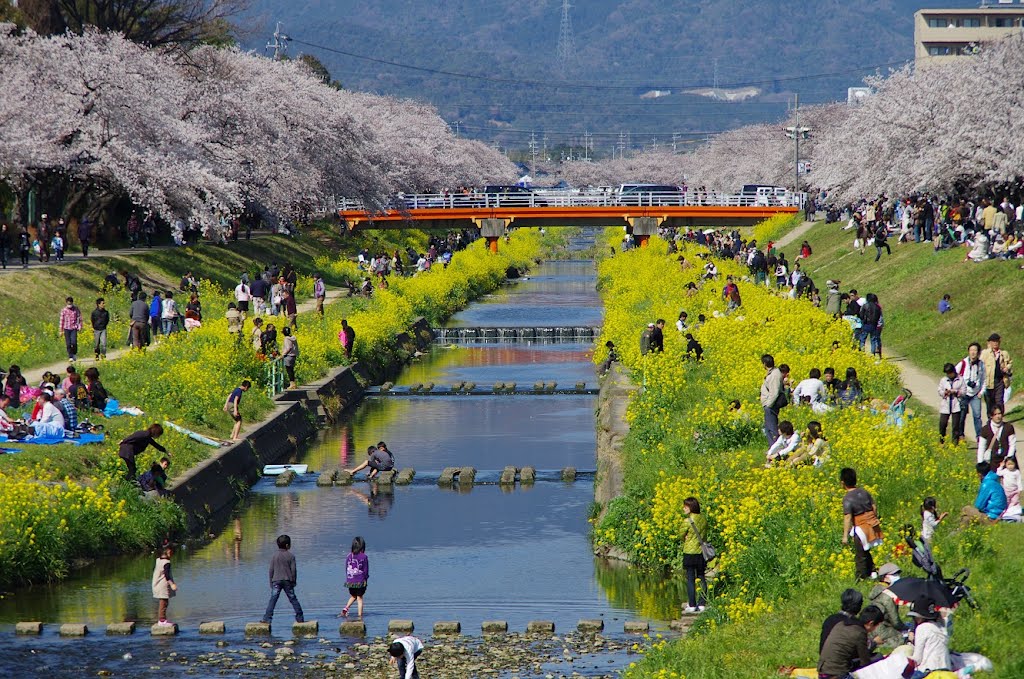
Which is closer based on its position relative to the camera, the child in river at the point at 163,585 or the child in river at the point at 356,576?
the child in river at the point at 163,585

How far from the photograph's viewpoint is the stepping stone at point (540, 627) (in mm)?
19094

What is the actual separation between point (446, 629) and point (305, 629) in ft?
5.52

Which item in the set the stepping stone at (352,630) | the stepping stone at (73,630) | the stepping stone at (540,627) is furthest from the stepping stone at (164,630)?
the stepping stone at (540,627)

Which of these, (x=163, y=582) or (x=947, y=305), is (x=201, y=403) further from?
(x=947, y=305)

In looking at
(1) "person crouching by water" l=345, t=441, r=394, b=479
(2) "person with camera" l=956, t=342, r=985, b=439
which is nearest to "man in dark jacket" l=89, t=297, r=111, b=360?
(1) "person crouching by water" l=345, t=441, r=394, b=479

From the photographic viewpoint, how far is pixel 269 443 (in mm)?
31812

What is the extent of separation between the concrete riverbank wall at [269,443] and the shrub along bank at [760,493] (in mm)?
6833

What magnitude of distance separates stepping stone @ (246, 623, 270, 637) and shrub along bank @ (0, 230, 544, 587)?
3.97 m

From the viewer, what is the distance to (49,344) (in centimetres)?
3681

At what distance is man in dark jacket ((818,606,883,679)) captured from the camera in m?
13.1

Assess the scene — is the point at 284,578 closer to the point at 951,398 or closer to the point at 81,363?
the point at 951,398

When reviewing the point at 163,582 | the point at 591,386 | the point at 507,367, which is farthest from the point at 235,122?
the point at 163,582

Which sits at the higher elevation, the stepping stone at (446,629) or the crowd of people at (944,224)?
the crowd of people at (944,224)

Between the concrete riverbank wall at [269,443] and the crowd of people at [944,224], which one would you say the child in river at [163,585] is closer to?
the concrete riverbank wall at [269,443]
